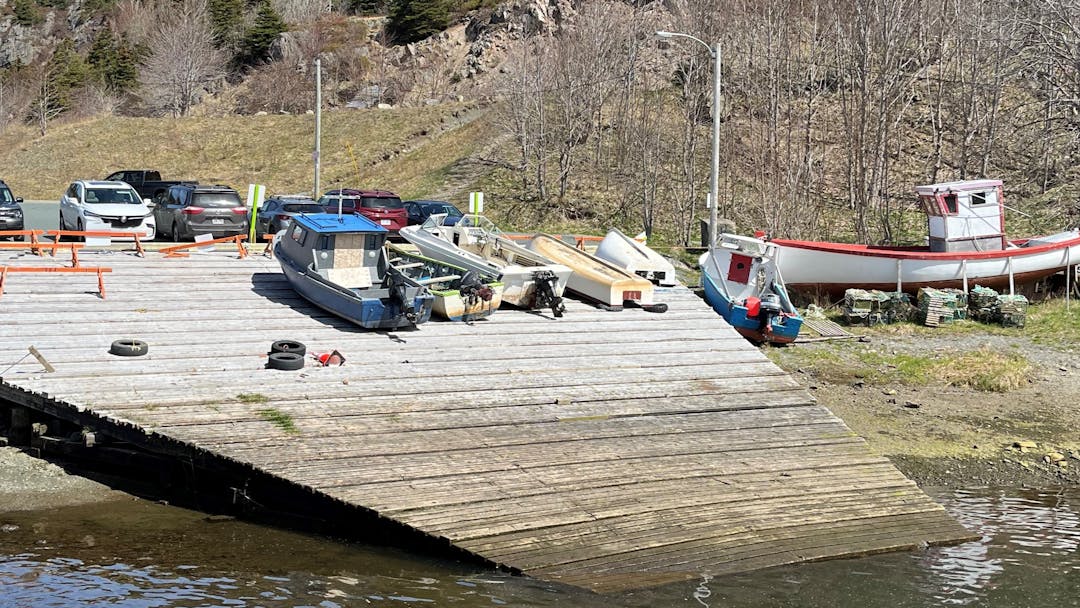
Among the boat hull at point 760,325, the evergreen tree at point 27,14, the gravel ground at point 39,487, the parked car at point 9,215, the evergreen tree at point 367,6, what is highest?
the evergreen tree at point 27,14

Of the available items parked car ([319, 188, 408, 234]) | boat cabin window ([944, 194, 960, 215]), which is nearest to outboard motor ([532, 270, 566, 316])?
boat cabin window ([944, 194, 960, 215])

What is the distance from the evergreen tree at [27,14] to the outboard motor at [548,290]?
105405 millimetres

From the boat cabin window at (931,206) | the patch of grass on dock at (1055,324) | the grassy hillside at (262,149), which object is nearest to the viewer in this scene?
the patch of grass on dock at (1055,324)

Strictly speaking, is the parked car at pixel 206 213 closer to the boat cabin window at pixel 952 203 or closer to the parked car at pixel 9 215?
the parked car at pixel 9 215

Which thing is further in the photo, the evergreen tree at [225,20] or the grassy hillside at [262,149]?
the evergreen tree at [225,20]

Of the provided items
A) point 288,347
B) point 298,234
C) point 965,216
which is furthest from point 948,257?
point 288,347

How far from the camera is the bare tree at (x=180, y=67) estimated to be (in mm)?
79250

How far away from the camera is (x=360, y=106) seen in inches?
3034

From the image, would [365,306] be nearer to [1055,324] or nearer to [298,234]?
[298,234]

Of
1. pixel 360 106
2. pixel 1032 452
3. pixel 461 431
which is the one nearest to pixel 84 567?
pixel 461 431

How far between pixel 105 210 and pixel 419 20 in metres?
57.4

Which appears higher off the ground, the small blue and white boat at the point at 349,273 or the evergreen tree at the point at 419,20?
the evergreen tree at the point at 419,20

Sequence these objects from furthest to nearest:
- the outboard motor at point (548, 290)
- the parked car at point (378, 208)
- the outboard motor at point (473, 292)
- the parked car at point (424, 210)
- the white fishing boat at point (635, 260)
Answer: the parked car at point (424, 210), the parked car at point (378, 208), the white fishing boat at point (635, 260), the outboard motor at point (548, 290), the outboard motor at point (473, 292)

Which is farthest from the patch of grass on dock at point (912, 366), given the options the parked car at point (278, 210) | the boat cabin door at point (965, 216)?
the parked car at point (278, 210)
